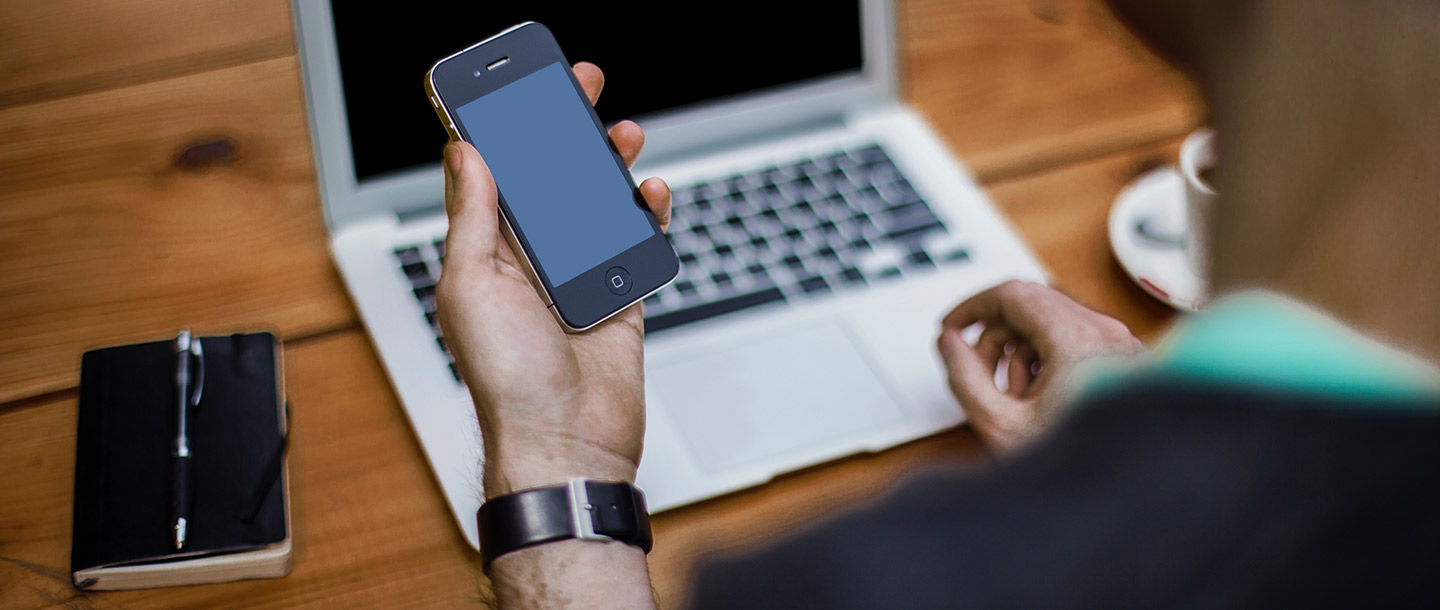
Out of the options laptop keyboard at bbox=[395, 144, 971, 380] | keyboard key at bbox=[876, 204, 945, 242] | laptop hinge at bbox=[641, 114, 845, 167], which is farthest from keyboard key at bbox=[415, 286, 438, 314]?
keyboard key at bbox=[876, 204, 945, 242]

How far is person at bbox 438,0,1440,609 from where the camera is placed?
279 mm

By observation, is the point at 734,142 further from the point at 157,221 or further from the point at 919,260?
the point at 157,221

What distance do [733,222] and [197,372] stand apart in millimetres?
393

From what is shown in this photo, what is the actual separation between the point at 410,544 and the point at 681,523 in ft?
0.56

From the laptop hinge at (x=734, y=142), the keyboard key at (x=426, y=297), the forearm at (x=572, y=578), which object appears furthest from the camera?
the laptop hinge at (x=734, y=142)

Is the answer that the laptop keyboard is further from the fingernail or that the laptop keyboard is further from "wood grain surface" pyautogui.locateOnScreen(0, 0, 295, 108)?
"wood grain surface" pyautogui.locateOnScreen(0, 0, 295, 108)

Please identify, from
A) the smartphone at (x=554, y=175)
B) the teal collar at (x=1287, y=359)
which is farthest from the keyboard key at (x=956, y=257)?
the teal collar at (x=1287, y=359)

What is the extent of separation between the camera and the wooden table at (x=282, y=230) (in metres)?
0.76

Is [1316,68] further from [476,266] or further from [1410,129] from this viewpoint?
[476,266]

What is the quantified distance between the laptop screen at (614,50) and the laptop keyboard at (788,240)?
75mm

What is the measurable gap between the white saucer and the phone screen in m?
0.39

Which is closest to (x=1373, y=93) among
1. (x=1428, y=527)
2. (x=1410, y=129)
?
(x=1410, y=129)

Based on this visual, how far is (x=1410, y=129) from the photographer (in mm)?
374

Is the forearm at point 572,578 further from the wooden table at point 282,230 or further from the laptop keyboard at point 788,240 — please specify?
the laptop keyboard at point 788,240
